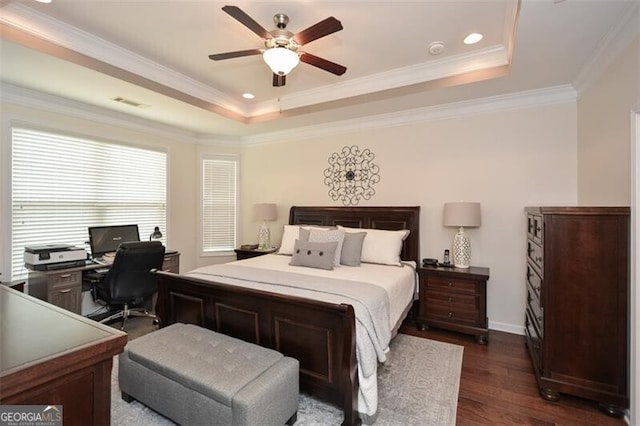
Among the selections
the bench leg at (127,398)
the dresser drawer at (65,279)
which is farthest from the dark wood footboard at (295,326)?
the dresser drawer at (65,279)

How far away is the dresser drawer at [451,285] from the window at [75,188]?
4.14 meters

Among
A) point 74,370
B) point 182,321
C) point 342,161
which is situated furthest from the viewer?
point 342,161

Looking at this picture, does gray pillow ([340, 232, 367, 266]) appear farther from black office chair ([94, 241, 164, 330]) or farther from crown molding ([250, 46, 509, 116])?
black office chair ([94, 241, 164, 330])

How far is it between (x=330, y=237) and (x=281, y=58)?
2.07 meters

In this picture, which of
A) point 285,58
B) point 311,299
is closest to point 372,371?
point 311,299

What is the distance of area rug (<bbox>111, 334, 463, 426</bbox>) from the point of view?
6.71 feet

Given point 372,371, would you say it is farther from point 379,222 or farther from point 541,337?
point 379,222

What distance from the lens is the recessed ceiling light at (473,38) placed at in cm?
265

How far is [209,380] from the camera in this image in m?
1.73

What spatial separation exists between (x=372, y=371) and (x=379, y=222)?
7.83ft

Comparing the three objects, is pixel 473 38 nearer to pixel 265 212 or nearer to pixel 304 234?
pixel 304 234

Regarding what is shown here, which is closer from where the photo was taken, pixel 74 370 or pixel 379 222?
pixel 74 370

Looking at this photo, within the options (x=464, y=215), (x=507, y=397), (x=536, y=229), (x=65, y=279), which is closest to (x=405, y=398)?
(x=507, y=397)

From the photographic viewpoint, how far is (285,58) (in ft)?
7.27
